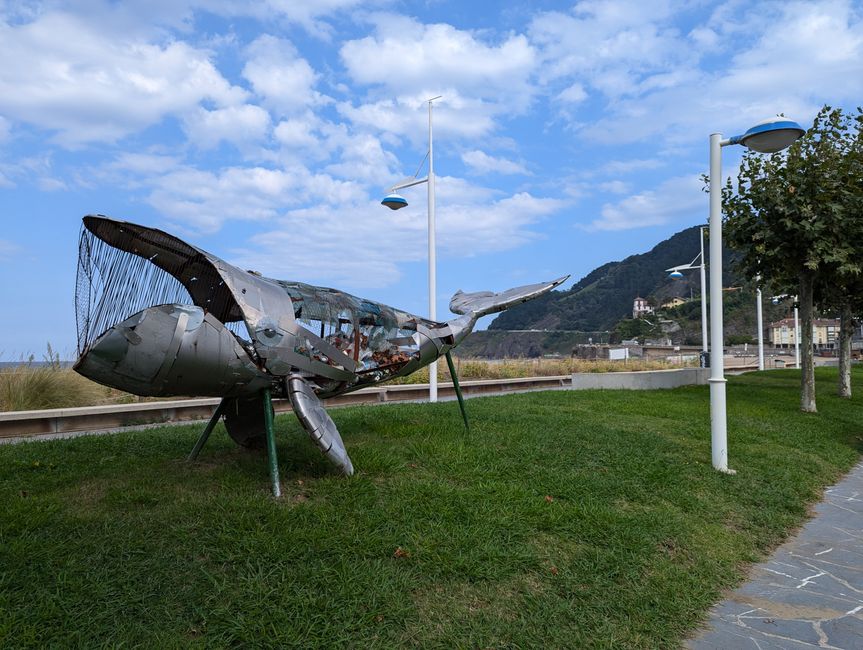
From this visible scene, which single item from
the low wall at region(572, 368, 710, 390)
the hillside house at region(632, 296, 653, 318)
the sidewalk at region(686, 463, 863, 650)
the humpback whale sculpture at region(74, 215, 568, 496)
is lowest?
the sidewalk at region(686, 463, 863, 650)

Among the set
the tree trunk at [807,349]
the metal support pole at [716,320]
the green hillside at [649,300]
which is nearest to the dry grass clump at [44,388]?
the metal support pole at [716,320]

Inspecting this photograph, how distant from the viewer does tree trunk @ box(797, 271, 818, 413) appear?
1262 cm

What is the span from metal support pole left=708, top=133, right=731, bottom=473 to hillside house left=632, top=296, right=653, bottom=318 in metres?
77.1

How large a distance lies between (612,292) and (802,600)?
9818 centimetres

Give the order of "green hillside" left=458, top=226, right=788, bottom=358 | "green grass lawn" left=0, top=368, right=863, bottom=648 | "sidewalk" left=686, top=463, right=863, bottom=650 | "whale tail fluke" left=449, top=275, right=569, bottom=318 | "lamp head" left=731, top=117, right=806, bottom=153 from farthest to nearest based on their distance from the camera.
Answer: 1. "green hillside" left=458, top=226, right=788, bottom=358
2. "whale tail fluke" left=449, top=275, right=569, bottom=318
3. "lamp head" left=731, top=117, right=806, bottom=153
4. "sidewalk" left=686, top=463, right=863, bottom=650
5. "green grass lawn" left=0, top=368, right=863, bottom=648

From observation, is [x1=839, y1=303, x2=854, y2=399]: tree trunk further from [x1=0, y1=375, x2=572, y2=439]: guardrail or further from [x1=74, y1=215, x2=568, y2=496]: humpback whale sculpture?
[x1=74, y1=215, x2=568, y2=496]: humpback whale sculpture

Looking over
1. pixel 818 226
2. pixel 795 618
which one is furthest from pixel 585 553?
pixel 818 226

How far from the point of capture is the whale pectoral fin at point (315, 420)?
16.2ft

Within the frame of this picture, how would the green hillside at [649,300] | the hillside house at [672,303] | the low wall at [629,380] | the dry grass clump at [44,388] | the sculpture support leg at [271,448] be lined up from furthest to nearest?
the hillside house at [672,303], the green hillside at [649,300], the low wall at [629,380], the dry grass clump at [44,388], the sculpture support leg at [271,448]

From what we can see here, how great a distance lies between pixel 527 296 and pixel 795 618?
4692 mm

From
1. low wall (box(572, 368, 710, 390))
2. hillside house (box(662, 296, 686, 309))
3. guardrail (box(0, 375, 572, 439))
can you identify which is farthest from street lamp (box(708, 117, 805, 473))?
hillside house (box(662, 296, 686, 309))

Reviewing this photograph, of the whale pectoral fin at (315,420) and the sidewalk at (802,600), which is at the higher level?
the whale pectoral fin at (315,420)

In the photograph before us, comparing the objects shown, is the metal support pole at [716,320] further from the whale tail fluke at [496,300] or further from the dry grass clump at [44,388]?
the dry grass clump at [44,388]

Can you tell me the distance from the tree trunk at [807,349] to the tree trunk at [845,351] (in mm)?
3961
